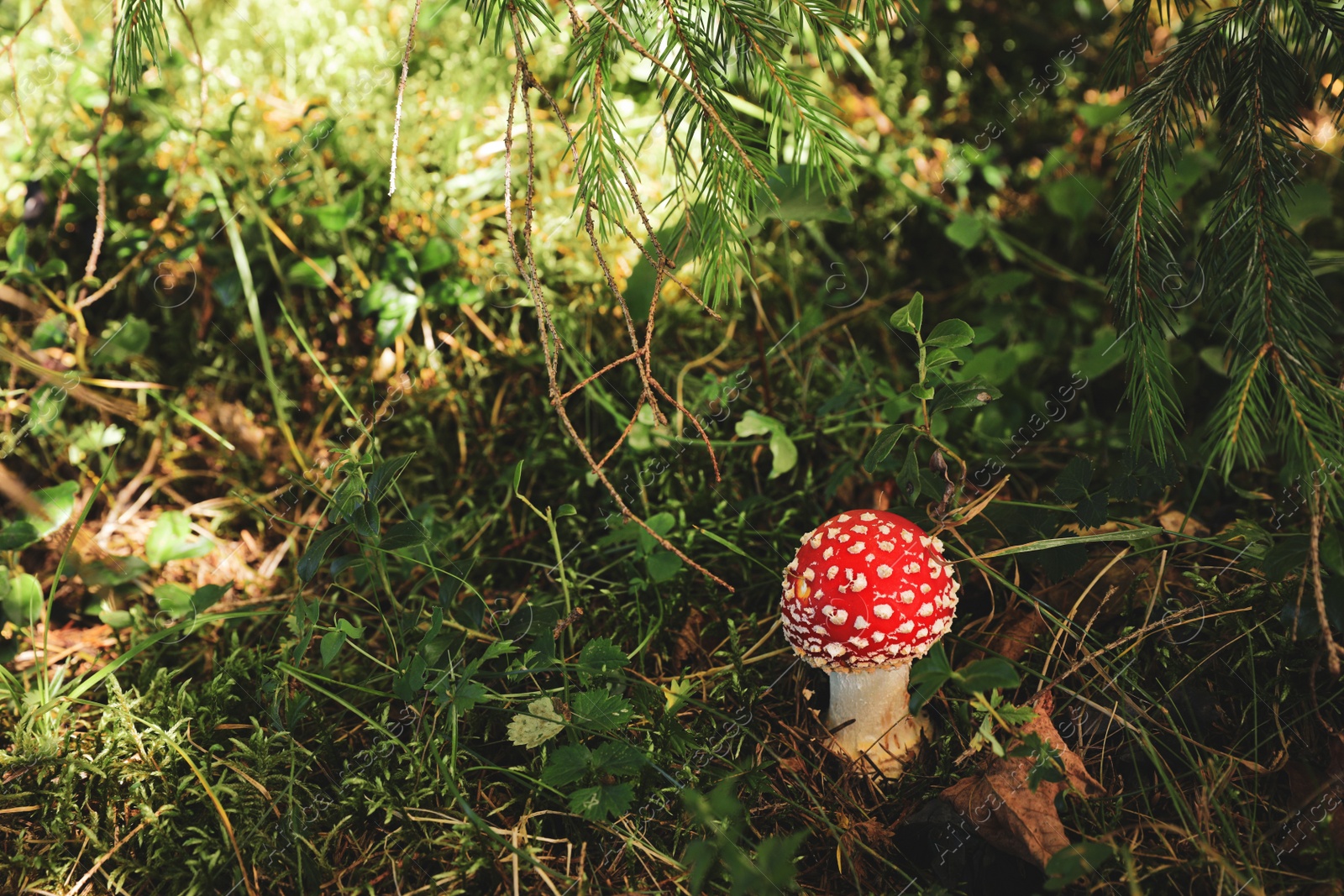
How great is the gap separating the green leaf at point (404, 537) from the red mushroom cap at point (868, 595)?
84 centimetres

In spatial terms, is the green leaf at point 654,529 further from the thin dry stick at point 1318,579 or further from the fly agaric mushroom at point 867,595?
the thin dry stick at point 1318,579

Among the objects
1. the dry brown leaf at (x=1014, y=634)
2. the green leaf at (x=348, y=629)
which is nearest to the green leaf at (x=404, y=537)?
the green leaf at (x=348, y=629)

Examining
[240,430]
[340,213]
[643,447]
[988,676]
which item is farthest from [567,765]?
[340,213]

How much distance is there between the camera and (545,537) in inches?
99.7

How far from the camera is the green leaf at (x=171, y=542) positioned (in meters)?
2.44

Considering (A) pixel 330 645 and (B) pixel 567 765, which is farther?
(A) pixel 330 645

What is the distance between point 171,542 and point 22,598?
1.18ft

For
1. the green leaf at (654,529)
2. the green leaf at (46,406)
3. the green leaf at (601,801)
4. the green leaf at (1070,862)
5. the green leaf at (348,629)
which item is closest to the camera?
the green leaf at (1070,862)

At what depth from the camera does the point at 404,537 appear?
1975mm

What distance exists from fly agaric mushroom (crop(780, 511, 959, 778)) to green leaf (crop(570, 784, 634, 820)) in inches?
18.6

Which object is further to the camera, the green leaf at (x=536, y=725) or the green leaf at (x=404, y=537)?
the green leaf at (x=404, y=537)

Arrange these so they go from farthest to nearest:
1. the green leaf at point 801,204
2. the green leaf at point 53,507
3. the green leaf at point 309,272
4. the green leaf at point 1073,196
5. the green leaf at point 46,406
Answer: the green leaf at point 1073,196 → the green leaf at point 309,272 → the green leaf at point 46,406 → the green leaf at point 801,204 → the green leaf at point 53,507

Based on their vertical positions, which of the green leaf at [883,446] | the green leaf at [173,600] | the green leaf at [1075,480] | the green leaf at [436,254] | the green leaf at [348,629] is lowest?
the green leaf at [173,600]

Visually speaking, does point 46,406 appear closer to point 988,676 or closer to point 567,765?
point 567,765
